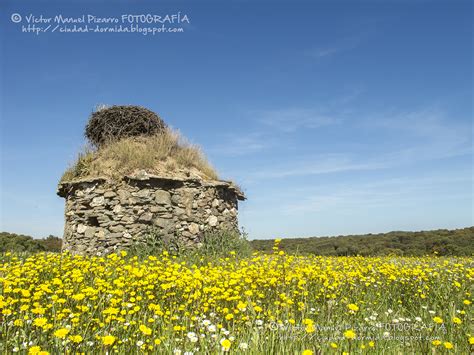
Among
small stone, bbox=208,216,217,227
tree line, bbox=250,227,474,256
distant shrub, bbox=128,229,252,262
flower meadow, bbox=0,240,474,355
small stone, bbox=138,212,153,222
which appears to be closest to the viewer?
flower meadow, bbox=0,240,474,355

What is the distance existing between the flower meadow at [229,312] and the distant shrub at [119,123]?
8.14 metres

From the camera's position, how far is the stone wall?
11672 millimetres

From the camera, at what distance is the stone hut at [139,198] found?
462 inches

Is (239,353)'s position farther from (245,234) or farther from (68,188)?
(68,188)

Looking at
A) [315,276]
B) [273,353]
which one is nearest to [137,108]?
[315,276]

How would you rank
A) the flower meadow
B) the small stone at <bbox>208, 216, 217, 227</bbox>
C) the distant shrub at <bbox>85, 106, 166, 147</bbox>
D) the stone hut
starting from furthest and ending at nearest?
1. the distant shrub at <bbox>85, 106, 166, 147</bbox>
2. the small stone at <bbox>208, 216, 217, 227</bbox>
3. the stone hut
4. the flower meadow

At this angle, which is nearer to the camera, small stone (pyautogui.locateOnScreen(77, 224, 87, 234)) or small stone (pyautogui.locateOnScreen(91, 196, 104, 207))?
small stone (pyautogui.locateOnScreen(91, 196, 104, 207))

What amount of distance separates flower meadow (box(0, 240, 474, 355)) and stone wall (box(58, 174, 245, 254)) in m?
4.26

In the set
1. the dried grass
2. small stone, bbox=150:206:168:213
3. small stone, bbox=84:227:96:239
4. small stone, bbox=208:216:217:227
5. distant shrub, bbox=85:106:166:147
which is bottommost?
small stone, bbox=84:227:96:239

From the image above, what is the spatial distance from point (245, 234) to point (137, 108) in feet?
22.5

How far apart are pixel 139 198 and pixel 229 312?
7.79 meters

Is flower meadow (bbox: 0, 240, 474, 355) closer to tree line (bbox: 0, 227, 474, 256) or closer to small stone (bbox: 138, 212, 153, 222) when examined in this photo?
small stone (bbox: 138, 212, 153, 222)

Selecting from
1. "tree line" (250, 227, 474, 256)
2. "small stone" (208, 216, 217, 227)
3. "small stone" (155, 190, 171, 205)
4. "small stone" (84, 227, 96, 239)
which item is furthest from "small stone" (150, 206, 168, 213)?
"tree line" (250, 227, 474, 256)

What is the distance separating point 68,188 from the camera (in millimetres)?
13242
